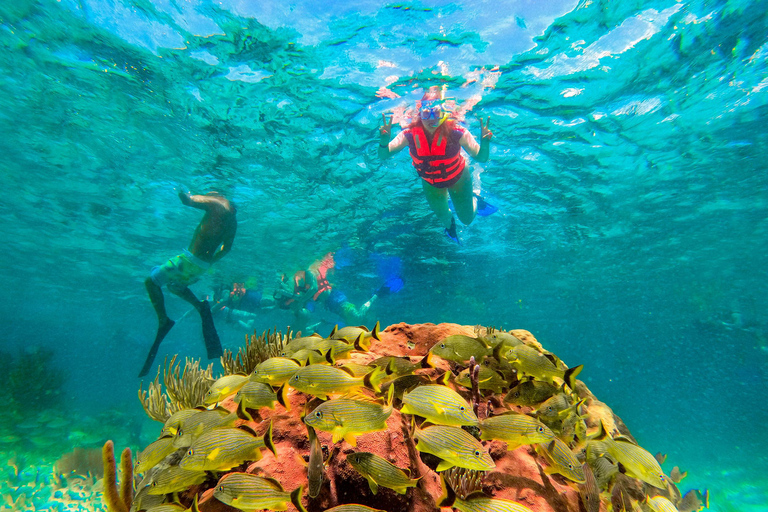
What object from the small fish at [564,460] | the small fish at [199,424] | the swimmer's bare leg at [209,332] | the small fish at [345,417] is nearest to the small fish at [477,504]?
the small fish at [345,417]

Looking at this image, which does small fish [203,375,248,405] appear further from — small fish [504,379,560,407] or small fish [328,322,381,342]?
small fish [504,379,560,407]

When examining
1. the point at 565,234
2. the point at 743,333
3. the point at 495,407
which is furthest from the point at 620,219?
the point at 743,333

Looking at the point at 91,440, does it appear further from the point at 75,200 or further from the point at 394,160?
the point at 394,160

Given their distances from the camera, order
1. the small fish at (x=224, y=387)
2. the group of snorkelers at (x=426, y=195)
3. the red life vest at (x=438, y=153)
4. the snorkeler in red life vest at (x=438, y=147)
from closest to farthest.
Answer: the small fish at (x=224, y=387), the group of snorkelers at (x=426, y=195), the snorkeler in red life vest at (x=438, y=147), the red life vest at (x=438, y=153)

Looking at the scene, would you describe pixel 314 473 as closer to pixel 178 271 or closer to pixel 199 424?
pixel 199 424

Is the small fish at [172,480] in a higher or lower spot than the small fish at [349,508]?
lower

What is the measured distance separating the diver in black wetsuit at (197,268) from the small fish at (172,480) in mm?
6594

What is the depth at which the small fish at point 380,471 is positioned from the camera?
6.12ft

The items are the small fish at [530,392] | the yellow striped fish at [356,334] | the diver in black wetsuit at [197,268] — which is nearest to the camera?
the small fish at [530,392]

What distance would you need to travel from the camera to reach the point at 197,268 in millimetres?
10414

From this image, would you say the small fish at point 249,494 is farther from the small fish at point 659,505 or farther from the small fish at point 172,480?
the small fish at point 659,505

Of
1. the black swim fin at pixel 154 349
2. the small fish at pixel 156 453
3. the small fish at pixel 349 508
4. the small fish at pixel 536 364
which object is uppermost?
the small fish at pixel 536 364

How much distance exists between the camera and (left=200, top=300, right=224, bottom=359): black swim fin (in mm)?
8125

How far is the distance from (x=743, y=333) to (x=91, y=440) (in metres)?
65.9
